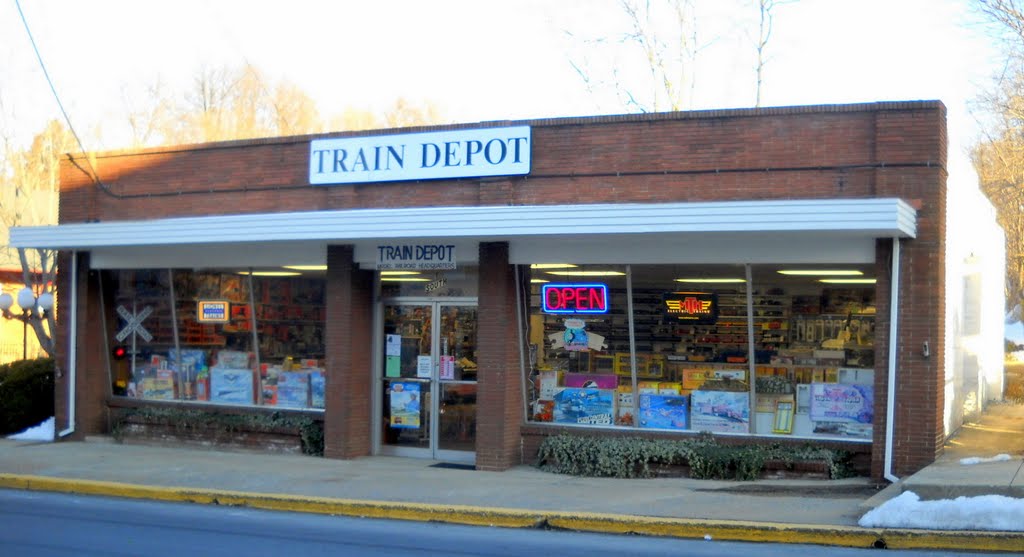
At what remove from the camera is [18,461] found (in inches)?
603

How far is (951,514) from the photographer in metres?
9.66

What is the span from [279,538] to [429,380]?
563 centimetres

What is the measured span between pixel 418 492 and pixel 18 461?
6.97 meters

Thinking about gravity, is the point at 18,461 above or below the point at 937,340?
below

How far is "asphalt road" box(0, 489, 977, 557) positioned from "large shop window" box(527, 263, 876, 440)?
381cm

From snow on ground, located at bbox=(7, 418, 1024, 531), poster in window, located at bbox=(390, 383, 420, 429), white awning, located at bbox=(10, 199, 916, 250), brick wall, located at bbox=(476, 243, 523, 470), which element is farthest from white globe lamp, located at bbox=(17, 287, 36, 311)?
snow on ground, located at bbox=(7, 418, 1024, 531)

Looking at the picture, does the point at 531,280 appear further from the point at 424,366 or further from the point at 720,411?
the point at 720,411

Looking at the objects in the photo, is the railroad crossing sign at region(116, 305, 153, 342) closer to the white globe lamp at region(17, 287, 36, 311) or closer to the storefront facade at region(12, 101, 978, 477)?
the storefront facade at region(12, 101, 978, 477)

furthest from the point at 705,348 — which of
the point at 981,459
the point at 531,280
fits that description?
the point at 981,459

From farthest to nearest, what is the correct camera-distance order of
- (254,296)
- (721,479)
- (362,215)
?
(254,296), (362,215), (721,479)

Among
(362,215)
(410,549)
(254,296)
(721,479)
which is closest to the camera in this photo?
(410,549)

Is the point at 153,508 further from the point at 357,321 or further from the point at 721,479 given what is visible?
the point at 721,479

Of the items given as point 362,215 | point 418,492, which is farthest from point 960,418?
point 362,215

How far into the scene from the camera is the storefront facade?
12523mm
